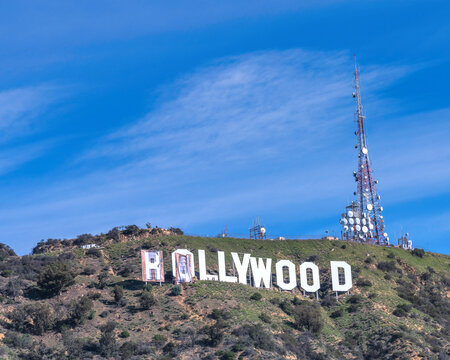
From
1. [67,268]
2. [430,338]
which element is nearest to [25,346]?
[67,268]

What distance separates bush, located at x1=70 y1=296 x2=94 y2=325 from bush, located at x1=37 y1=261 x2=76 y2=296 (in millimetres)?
3856

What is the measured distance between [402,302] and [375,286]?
506 centimetres

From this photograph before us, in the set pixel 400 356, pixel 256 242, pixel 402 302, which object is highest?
pixel 256 242

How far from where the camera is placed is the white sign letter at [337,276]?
344ft

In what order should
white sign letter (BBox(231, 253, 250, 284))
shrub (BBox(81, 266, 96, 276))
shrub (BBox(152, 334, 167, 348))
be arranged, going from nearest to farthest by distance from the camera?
1. shrub (BBox(152, 334, 167, 348))
2. shrub (BBox(81, 266, 96, 276))
3. white sign letter (BBox(231, 253, 250, 284))

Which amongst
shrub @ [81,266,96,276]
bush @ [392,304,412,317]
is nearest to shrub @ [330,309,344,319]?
bush @ [392,304,412,317]

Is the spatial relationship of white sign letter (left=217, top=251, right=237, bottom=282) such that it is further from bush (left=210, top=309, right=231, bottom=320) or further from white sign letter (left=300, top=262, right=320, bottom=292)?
white sign letter (left=300, top=262, right=320, bottom=292)

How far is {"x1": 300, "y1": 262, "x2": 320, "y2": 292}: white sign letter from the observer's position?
10394 centimetres

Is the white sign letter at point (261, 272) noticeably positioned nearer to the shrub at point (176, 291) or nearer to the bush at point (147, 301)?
the shrub at point (176, 291)

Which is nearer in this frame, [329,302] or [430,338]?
[430,338]

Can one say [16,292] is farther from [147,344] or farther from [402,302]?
[402,302]

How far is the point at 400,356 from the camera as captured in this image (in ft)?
284

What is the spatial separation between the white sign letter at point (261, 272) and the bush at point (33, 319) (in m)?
29.7

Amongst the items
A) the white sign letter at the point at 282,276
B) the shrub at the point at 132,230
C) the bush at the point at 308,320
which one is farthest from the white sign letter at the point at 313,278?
the shrub at the point at 132,230
